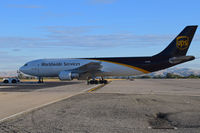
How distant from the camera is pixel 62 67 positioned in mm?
34812

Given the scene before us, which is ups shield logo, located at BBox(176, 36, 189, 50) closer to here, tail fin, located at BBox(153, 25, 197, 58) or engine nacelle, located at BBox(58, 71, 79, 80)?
tail fin, located at BBox(153, 25, 197, 58)

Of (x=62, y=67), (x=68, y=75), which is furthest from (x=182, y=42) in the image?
(x=62, y=67)

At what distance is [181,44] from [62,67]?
658 inches

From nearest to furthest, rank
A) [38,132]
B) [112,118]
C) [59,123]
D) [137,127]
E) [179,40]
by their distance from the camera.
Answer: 1. [38,132]
2. [137,127]
3. [59,123]
4. [112,118]
5. [179,40]

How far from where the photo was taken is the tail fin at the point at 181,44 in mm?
29750

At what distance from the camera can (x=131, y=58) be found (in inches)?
1287

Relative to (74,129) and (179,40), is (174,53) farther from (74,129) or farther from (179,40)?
(74,129)

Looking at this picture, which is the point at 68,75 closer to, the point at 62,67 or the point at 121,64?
the point at 62,67

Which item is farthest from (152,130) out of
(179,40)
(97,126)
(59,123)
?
(179,40)

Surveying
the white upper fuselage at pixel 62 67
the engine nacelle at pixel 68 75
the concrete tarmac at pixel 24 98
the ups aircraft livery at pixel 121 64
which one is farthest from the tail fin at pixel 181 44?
the concrete tarmac at pixel 24 98

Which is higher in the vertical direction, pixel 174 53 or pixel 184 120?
pixel 174 53

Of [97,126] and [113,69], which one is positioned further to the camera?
[113,69]

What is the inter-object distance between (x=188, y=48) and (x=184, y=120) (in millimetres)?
25460

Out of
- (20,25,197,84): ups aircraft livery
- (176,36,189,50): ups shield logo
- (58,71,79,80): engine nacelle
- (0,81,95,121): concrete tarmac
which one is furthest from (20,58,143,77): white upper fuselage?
(0,81,95,121): concrete tarmac
